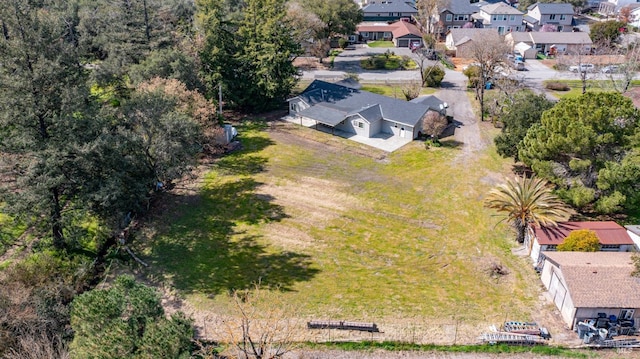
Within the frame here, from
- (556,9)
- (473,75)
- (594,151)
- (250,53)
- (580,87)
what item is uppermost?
(556,9)

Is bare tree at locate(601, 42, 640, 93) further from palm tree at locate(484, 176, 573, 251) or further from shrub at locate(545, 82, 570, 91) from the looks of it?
palm tree at locate(484, 176, 573, 251)

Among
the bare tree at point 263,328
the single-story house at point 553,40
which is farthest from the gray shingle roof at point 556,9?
the bare tree at point 263,328


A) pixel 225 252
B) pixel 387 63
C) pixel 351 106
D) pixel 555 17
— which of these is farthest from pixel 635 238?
pixel 555 17

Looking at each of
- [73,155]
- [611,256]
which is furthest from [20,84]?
[611,256]

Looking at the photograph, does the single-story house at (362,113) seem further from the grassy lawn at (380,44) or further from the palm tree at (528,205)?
the grassy lawn at (380,44)

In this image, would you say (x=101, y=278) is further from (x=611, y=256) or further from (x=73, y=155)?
(x=611, y=256)

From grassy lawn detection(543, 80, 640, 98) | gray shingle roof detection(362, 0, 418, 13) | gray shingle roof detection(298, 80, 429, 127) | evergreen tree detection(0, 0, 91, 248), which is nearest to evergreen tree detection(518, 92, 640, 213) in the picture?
gray shingle roof detection(298, 80, 429, 127)

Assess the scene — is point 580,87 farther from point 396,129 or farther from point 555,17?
point 555,17
